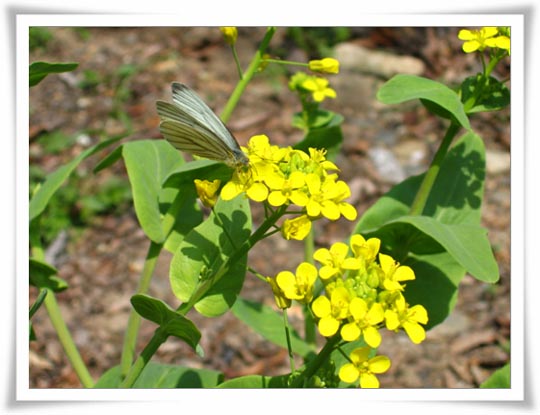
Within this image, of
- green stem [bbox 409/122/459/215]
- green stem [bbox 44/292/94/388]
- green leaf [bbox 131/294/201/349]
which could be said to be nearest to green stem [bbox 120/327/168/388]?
green leaf [bbox 131/294/201/349]

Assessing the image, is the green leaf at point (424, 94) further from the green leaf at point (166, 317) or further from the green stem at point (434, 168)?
the green leaf at point (166, 317)

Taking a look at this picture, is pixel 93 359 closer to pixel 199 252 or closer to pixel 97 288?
pixel 97 288

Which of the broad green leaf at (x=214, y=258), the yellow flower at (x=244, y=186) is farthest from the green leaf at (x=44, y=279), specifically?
the yellow flower at (x=244, y=186)

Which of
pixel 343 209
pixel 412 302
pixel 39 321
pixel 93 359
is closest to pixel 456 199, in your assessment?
pixel 412 302

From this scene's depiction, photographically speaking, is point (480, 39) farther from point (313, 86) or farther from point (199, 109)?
point (199, 109)

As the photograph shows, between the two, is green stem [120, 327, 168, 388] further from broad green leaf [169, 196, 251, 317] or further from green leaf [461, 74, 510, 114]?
green leaf [461, 74, 510, 114]
